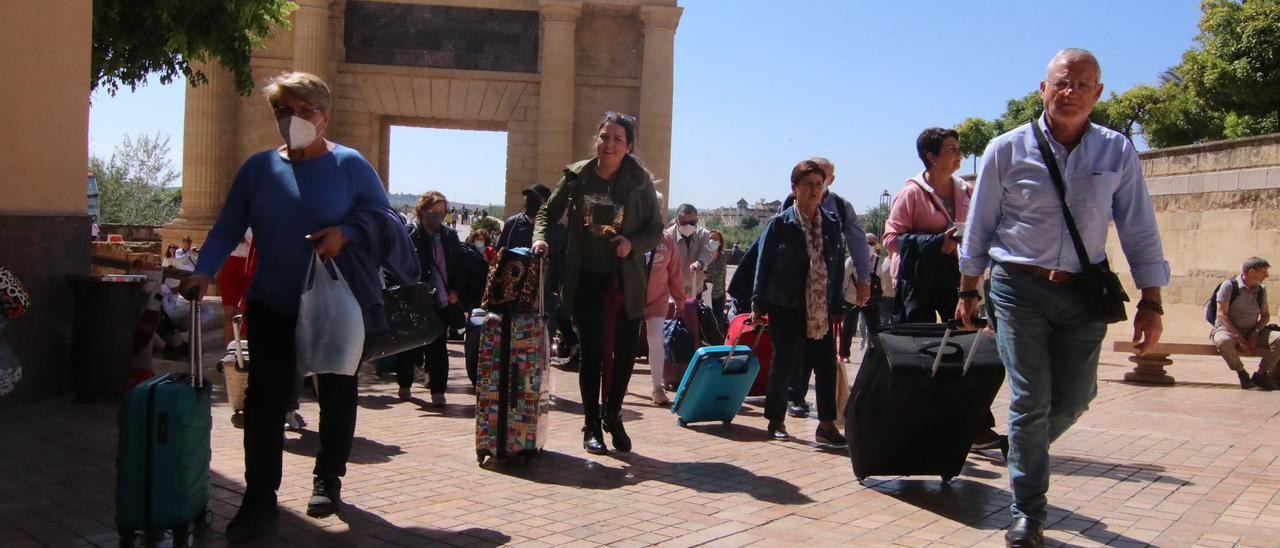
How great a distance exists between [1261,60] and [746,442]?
2839 cm

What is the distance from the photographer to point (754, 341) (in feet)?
29.1

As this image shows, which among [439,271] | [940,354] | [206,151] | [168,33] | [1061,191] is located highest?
[168,33]

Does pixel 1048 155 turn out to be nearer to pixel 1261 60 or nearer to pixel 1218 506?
pixel 1218 506

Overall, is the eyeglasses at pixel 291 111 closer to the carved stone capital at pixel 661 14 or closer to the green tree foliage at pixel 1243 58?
the carved stone capital at pixel 661 14

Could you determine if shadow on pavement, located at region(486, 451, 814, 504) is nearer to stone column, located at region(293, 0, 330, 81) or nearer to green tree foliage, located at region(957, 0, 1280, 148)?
stone column, located at region(293, 0, 330, 81)

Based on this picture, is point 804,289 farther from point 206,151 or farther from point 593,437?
point 206,151

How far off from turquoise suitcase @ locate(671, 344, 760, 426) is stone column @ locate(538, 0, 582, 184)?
62.9 feet

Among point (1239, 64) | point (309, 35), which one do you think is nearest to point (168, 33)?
point (309, 35)

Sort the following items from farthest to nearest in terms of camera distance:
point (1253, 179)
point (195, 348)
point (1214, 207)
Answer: point (1214, 207)
point (1253, 179)
point (195, 348)

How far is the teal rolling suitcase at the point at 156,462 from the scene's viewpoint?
4082 mm

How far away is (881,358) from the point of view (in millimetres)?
5402

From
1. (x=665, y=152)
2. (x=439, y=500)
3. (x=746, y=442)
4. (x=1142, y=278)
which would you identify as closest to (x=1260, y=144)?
(x=665, y=152)

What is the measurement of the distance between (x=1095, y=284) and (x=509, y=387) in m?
2.90

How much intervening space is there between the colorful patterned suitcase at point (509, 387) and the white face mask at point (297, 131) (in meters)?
1.66
